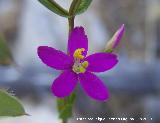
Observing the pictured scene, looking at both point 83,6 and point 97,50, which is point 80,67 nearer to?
point 83,6

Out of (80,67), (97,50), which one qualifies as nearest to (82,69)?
(80,67)

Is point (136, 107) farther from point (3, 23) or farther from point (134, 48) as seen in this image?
point (3, 23)

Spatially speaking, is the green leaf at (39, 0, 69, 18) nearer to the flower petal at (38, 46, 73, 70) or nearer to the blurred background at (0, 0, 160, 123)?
the flower petal at (38, 46, 73, 70)

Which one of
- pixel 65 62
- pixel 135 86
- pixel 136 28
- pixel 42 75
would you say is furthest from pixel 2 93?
pixel 136 28

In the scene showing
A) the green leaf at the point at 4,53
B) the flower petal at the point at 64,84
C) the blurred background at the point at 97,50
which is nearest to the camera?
the flower petal at the point at 64,84

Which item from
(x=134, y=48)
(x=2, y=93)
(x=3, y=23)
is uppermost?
(x=3, y=23)

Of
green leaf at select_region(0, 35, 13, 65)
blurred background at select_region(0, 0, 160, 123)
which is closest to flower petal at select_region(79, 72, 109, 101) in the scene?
green leaf at select_region(0, 35, 13, 65)

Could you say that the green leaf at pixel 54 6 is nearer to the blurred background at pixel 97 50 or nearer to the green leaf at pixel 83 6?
the green leaf at pixel 83 6

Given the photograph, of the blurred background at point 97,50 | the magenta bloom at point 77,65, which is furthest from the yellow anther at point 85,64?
the blurred background at point 97,50
